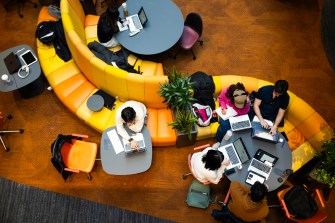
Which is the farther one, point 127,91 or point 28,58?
point 28,58

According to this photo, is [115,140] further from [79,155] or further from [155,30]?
[155,30]

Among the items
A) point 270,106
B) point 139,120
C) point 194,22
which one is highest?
point 194,22

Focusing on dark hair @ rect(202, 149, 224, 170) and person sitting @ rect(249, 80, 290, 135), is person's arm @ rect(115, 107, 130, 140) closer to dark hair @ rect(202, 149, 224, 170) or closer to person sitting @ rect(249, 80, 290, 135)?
dark hair @ rect(202, 149, 224, 170)

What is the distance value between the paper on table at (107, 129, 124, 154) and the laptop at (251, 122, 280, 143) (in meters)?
2.06

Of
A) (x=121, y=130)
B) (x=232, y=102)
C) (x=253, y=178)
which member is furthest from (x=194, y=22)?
(x=253, y=178)

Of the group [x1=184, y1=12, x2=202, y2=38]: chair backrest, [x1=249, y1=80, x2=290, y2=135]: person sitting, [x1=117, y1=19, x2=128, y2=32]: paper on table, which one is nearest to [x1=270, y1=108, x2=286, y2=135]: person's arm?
[x1=249, y1=80, x2=290, y2=135]: person sitting

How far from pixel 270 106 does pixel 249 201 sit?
170 centimetres

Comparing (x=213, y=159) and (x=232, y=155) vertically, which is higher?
(x=213, y=159)

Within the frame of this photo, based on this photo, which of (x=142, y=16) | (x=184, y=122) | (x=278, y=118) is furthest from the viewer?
(x=142, y=16)

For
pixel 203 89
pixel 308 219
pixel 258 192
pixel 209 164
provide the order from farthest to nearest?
pixel 203 89 → pixel 308 219 → pixel 209 164 → pixel 258 192

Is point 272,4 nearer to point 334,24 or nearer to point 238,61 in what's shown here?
point 238,61

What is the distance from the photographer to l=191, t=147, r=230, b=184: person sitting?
4520 mm

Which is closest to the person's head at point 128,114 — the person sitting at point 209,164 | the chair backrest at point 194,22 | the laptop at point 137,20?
the person sitting at point 209,164

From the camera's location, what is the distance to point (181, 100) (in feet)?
16.8
